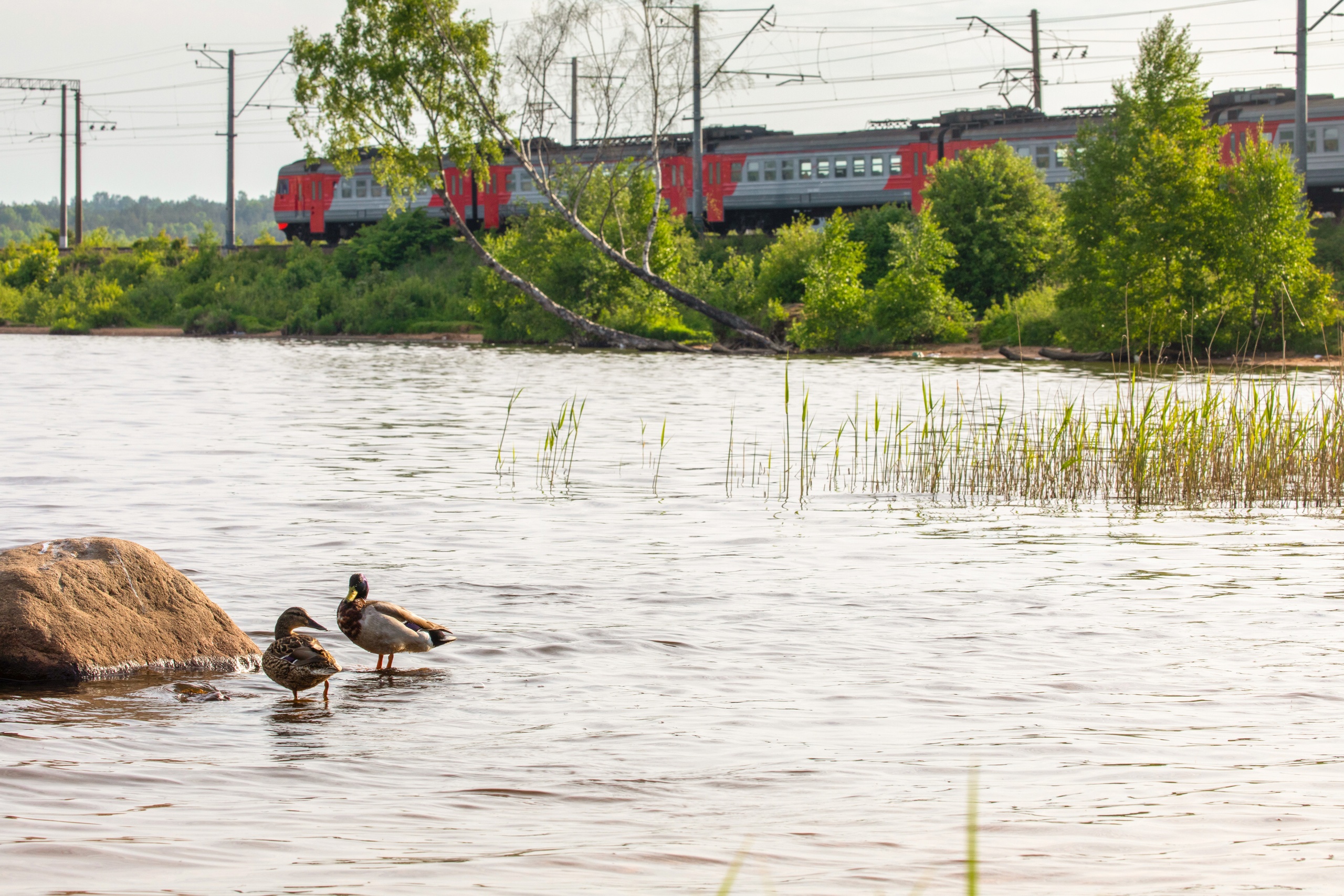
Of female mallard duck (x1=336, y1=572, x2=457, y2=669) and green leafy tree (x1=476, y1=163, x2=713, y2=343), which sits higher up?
green leafy tree (x1=476, y1=163, x2=713, y2=343)

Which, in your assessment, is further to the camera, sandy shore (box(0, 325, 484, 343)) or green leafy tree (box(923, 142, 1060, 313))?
sandy shore (box(0, 325, 484, 343))

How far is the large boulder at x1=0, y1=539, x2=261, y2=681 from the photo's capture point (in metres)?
7.18

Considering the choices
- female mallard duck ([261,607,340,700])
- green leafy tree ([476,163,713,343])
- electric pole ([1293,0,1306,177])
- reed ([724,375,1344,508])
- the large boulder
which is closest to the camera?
female mallard duck ([261,607,340,700])

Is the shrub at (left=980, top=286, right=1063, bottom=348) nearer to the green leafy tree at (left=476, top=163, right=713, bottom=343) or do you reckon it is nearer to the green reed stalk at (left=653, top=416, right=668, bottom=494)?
the green leafy tree at (left=476, top=163, right=713, bottom=343)

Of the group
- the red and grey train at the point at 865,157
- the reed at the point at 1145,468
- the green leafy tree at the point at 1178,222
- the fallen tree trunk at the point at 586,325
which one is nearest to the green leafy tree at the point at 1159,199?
the green leafy tree at the point at 1178,222

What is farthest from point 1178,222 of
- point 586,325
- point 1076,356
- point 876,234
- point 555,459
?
point 555,459

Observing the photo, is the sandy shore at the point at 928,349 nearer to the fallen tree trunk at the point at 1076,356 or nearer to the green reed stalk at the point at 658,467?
the fallen tree trunk at the point at 1076,356

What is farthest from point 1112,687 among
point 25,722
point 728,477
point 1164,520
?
point 728,477

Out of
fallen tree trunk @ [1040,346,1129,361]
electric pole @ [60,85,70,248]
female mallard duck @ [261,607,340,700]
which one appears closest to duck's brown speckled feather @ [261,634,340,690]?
female mallard duck @ [261,607,340,700]

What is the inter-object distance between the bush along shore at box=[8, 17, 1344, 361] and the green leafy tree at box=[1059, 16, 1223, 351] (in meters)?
0.06

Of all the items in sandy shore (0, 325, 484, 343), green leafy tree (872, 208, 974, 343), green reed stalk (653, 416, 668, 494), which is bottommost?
green reed stalk (653, 416, 668, 494)

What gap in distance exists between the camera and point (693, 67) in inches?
1916

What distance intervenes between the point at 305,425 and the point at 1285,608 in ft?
57.4

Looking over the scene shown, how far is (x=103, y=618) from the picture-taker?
748 centimetres
